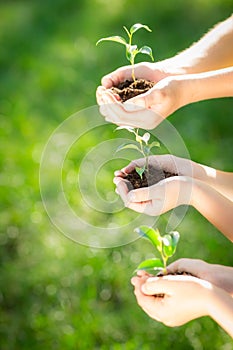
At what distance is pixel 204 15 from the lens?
4273mm

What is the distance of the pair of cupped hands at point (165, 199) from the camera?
1.32m

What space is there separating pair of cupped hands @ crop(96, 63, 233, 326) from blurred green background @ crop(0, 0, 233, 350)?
2.90ft

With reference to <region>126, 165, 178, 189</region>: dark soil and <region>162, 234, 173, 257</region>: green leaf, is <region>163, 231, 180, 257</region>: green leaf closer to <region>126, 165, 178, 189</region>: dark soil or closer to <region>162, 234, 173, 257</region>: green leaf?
<region>162, 234, 173, 257</region>: green leaf

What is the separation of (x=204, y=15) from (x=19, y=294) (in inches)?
91.2

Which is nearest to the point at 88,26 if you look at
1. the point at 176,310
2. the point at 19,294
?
the point at 19,294

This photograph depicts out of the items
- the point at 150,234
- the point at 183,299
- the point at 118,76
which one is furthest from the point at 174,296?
the point at 118,76

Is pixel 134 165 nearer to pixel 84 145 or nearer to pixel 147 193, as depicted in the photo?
pixel 147 193

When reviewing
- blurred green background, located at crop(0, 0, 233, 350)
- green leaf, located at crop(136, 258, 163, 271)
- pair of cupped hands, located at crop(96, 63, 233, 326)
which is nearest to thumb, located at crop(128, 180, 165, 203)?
pair of cupped hands, located at crop(96, 63, 233, 326)

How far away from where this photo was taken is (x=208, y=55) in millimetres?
1669

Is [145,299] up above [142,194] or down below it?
below

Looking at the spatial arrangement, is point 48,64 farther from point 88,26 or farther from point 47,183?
point 47,183

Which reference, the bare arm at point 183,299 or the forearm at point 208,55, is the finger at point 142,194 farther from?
the forearm at point 208,55

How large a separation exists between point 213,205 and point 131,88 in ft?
0.93

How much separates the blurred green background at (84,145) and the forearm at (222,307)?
98 centimetres
